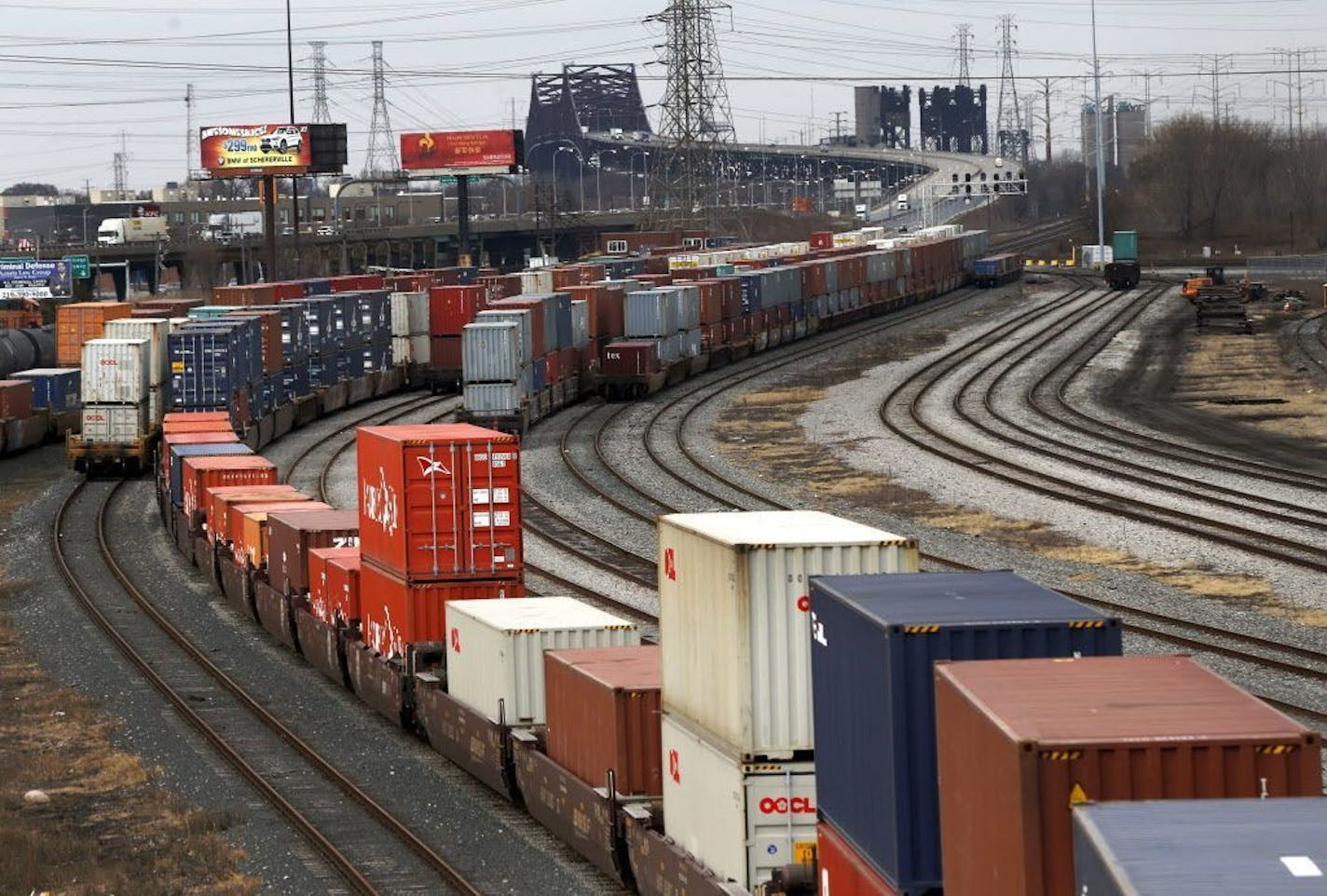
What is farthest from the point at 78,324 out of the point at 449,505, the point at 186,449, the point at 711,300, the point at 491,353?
the point at 449,505

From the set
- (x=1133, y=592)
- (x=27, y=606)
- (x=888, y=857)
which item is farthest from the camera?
(x=27, y=606)

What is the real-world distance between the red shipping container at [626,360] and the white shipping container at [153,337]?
631 inches

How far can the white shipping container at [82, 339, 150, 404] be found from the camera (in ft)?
197

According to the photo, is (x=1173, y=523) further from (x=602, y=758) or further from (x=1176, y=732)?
(x=1176, y=732)

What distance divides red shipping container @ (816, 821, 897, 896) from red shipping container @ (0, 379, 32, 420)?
184 feet

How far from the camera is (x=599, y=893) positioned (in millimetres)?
19828

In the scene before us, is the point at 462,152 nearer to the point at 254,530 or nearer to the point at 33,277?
the point at 33,277

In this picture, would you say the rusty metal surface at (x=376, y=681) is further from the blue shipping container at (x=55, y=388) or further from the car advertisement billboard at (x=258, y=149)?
the car advertisement billboard at (x=258, y=149)

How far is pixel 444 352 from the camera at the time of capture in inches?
3223

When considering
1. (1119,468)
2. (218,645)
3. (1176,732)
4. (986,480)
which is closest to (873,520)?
(986,480)

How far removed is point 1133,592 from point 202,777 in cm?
1670

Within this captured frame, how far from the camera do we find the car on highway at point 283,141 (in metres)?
113

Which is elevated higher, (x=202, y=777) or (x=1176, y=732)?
(x=1176, y=732)

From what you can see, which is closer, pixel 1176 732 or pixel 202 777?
pixel 1176 732
